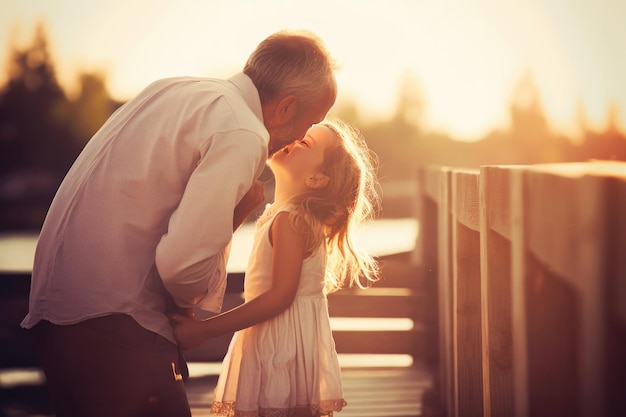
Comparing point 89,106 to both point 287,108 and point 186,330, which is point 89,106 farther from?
point 186,330

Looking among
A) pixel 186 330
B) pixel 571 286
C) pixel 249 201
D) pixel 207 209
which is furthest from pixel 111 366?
pixel 571 286

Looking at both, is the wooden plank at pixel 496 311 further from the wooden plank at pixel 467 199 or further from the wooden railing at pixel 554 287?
the wooden plank at pixel 467 199

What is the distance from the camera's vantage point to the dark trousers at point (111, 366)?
274 cm

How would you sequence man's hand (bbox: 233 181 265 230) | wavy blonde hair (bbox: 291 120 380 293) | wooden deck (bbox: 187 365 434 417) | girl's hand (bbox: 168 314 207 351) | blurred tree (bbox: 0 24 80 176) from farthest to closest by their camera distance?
blurred tree (bbox: 0 24 80 176)
wooden deck (bbox: 187 365 434 417)
wavy blonde hair (bbox: 291 120 380 293)
man's hand (bbox: 233 181 265 230)
girl's hand (bbox: 168 314 207 351)

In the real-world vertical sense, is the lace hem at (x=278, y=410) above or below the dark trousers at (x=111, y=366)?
below

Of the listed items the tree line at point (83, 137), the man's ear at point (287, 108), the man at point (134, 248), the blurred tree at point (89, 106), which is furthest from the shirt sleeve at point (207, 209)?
the blurred tree at point (89, 106)

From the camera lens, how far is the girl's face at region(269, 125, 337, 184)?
362 cm

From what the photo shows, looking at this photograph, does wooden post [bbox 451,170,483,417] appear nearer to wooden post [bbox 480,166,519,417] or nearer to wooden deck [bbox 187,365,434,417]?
wooden post [bbox 480,166,519,417]

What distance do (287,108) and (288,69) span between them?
0.12 m

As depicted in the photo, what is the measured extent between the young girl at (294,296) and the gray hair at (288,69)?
0.58 m

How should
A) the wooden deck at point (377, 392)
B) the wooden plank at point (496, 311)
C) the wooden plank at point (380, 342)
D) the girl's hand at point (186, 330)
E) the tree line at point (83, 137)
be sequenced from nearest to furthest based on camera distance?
the wooden plank at point (496, 311) → the girl's hand at point (186, 330) → the wooden deck at point (377, 392) → the wooden plank at point (380, 342) → the tree line at point (83, 137)

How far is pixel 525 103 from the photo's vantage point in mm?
99812

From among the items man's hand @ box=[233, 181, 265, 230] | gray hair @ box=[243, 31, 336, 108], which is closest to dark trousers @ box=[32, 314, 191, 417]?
man's hand @ box=[233, 181, 265, 230]

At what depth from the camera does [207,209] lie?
2.58 metres
